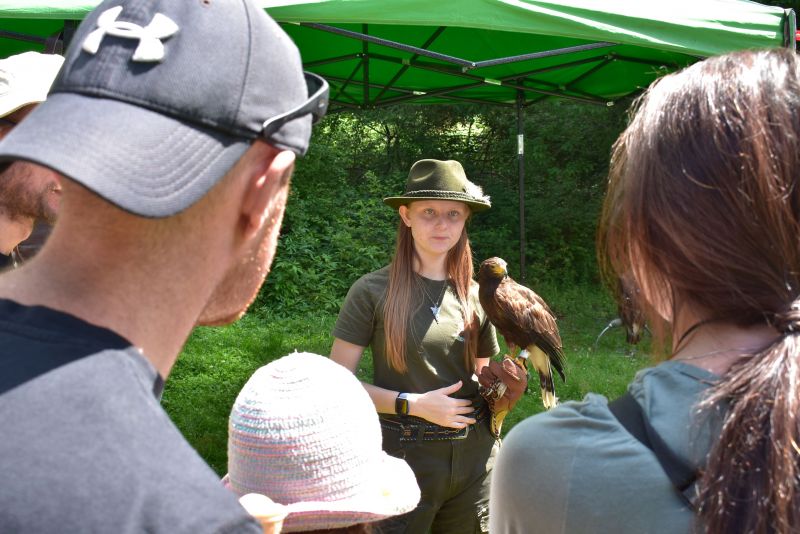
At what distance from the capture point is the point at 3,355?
893mm

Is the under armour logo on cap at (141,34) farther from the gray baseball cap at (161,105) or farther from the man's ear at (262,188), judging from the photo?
the man's ear at (262,188)

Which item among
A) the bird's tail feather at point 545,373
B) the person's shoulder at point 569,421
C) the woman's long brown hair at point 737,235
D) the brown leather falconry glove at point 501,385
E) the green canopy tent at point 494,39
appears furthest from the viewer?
the bird's tail feather at point 545,373

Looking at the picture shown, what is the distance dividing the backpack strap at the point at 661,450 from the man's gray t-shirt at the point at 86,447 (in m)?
0.55

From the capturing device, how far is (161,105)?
3.38 ft

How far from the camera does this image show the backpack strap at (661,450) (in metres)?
1.00

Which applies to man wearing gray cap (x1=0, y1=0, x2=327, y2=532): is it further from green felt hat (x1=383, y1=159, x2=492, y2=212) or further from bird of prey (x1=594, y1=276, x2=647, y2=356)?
green felt hat (x1=383, y1=159, x2=492, y2=212)

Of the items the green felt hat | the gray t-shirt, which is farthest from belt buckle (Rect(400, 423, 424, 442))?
the gray t-shirt

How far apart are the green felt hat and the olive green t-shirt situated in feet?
1.41

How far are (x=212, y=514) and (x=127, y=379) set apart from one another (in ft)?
0.66

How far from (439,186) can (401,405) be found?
3.62 feet

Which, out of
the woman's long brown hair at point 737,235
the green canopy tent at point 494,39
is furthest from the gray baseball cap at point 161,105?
the green canopy tent at point 494,39

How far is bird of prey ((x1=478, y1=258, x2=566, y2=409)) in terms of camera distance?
3789mm

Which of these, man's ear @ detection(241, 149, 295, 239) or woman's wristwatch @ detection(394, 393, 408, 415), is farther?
woman's wristwatch @ detection(394, 393, 408, 415)

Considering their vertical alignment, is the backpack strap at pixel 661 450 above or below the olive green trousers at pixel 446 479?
above
